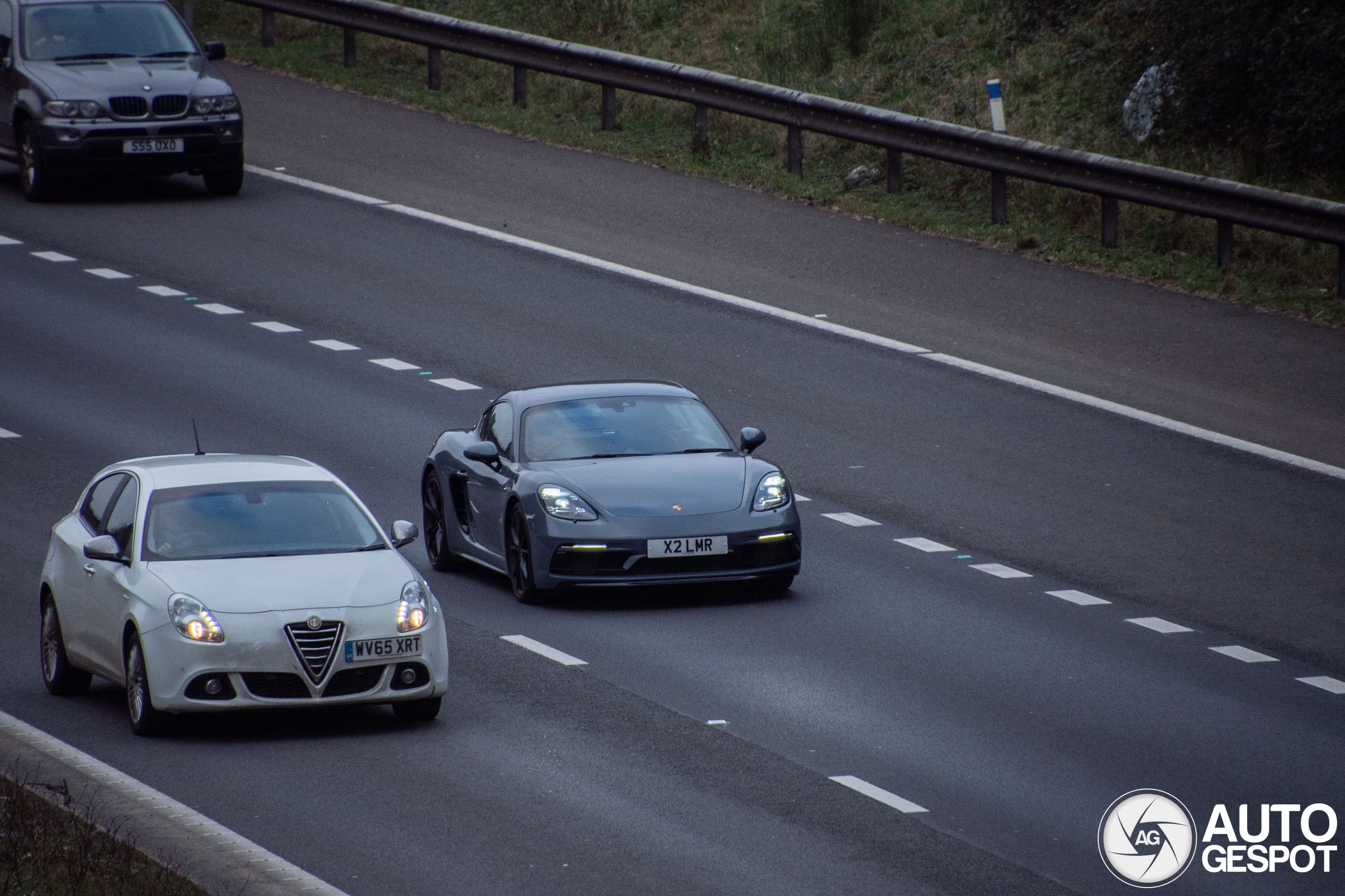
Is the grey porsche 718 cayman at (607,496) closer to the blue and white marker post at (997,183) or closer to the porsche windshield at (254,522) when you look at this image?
the porsche windshield at (254,522)

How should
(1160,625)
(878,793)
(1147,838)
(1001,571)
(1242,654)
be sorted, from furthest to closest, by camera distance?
(1001,571), (1160,625), (1242,654), (878,793), (1147,838)

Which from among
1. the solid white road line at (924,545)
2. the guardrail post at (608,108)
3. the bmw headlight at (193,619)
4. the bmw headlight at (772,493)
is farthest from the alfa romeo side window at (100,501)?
the guardrail post at (608,108)

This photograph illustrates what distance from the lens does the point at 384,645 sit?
11.1m

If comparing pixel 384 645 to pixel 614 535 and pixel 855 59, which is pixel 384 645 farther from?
pixel 855 59

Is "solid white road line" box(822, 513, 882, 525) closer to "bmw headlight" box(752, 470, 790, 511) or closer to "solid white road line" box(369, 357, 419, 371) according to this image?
"bmw headlight" box(752, 470, 790, 511)

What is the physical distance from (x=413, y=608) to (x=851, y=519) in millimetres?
5417

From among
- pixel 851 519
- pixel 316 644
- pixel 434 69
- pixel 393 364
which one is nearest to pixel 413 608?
pixel 316 644

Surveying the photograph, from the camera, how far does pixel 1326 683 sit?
1230 cm

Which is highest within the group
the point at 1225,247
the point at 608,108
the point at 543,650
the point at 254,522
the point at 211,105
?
the point at 211,105

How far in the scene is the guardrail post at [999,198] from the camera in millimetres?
24516

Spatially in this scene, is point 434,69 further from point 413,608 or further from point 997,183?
point 413,608

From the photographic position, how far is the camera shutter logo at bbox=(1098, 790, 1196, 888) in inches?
354

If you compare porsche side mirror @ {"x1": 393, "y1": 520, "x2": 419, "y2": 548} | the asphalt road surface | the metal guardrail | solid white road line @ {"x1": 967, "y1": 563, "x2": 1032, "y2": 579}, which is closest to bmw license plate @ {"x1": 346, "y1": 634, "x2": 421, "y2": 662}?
the asphalt road surface

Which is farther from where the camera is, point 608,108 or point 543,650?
point 608,108
